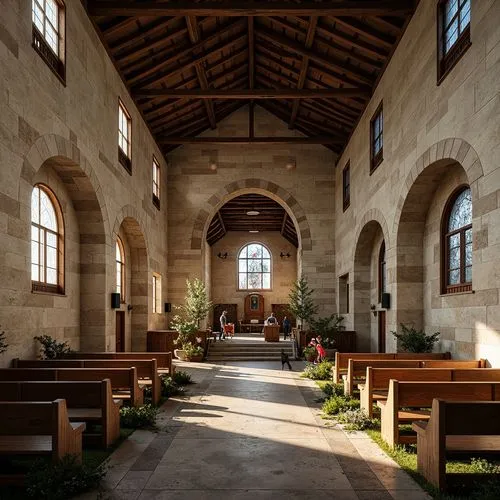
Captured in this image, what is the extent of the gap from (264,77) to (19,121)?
10.4m

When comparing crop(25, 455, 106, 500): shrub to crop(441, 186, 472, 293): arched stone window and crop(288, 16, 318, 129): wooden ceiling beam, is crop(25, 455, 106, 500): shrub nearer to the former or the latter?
crop(441, 186, 472, 293): arched stone window

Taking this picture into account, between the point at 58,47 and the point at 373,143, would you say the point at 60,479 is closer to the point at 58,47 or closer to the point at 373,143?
the point at 58,47

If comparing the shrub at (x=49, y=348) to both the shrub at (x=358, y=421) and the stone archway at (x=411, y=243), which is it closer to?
the shrub at (x=358, y=421)

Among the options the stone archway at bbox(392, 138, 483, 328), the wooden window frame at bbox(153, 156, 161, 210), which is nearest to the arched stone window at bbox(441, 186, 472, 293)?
the stone archway at bbox(392, 138, 483, 328)

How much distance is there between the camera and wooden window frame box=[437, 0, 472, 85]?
7156mm

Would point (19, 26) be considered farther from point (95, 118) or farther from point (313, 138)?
point (313, 138)

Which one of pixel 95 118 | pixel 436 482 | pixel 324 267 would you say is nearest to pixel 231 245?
pixel 324 267

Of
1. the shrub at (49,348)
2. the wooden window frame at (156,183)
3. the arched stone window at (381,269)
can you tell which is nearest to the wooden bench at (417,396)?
the shrub at (49,348)

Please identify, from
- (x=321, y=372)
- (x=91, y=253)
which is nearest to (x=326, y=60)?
(x=91, y=253)

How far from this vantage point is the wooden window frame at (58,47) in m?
7.36

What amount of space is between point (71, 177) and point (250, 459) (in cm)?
617

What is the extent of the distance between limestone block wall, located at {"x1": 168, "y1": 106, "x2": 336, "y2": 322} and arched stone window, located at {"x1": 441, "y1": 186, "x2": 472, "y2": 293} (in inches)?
333

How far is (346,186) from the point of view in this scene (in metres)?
16.0

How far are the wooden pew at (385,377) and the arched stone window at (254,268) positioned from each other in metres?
20.8
